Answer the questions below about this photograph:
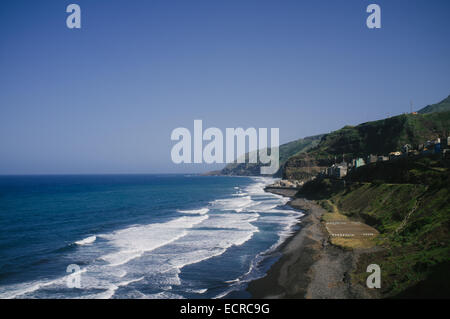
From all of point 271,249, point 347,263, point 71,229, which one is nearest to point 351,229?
point 271,249

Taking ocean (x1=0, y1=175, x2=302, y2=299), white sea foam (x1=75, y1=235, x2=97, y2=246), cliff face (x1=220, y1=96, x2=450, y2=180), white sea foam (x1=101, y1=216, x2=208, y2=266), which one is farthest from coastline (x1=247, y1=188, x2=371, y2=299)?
cliff face (x1=220, y1=96, x2=450, y2=180)

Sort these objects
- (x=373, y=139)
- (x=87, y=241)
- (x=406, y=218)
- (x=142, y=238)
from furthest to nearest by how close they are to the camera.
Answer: (x=373, y=139)
(x=142, y=238)
(x=87, y=241)
(x=406, y=218)

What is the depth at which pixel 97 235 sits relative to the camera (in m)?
41.2

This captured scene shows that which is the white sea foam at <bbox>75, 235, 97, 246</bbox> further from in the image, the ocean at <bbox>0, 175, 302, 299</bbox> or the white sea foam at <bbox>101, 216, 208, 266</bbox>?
the white sea foam at <bbox>101, 216, 208, 266</bbox>

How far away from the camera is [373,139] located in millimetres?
134750
